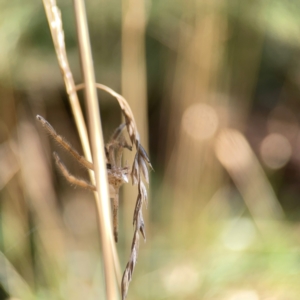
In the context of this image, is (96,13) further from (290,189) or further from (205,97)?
(290,189)

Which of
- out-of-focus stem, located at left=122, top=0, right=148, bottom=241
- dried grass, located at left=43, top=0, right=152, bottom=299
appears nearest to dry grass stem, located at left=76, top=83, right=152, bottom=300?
dried grass, located at left=43, top=0, right=152, bottom=299

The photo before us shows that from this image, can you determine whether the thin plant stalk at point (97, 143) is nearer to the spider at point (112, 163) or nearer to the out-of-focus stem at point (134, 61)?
the spider at point (112, 163)

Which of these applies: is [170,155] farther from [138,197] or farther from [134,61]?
[138,197]

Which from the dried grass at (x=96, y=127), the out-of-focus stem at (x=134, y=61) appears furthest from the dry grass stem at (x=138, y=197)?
the out-of-focus stem at (x=134, y=61)

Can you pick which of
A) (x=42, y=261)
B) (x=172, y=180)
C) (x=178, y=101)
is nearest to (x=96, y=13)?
(x=178, y=101)

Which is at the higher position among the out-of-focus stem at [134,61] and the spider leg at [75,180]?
the out-of-focus stem at [134,61]

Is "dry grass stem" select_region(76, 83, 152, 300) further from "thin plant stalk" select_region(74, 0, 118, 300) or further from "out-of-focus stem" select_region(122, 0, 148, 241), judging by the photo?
"out-of-focus stem" select_region(122, 0, 148, 241)
